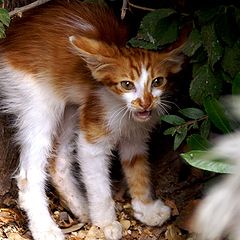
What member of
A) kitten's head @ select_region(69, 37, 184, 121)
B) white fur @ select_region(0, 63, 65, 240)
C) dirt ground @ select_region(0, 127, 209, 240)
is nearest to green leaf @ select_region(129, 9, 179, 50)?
kitten's head @ select_region(69, 37, 184, 121)

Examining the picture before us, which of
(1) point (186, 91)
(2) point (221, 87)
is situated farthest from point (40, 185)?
(2) point (221, 87)

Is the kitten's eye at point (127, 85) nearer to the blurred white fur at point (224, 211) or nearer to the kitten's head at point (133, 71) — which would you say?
the kitten's head at point (133, 71)

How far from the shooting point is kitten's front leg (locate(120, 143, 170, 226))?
11.8 ft

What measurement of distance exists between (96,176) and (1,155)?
1.96ft

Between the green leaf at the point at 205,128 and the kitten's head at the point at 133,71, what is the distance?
26cm

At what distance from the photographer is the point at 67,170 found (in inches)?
147

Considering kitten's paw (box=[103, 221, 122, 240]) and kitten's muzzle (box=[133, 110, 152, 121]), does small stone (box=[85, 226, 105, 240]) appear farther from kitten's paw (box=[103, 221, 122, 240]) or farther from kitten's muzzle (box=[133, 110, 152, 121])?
kitten's muzzle (box=[133, 110, 152, 121])

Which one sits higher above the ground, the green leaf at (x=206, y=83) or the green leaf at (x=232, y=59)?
the green leaf at (x=232, y=59)

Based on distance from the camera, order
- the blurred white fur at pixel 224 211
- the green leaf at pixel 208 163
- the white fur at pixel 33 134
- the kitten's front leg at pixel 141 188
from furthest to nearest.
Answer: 1. the kitten's front leg at pixel 141 188
2. the white fur at pixel 33 134
3. the green leaf at pixel 208 163
4. the blurred white fur at pixel 224 211

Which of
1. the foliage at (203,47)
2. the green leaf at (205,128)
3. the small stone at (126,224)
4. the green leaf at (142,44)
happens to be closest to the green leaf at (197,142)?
the foliage at (203,47)

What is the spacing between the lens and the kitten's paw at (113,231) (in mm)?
3428

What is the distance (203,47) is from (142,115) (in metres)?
0.45

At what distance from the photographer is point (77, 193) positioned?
371 centimetres

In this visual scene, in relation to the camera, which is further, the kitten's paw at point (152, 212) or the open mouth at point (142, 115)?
the kitten's paw at point (152, 212)
